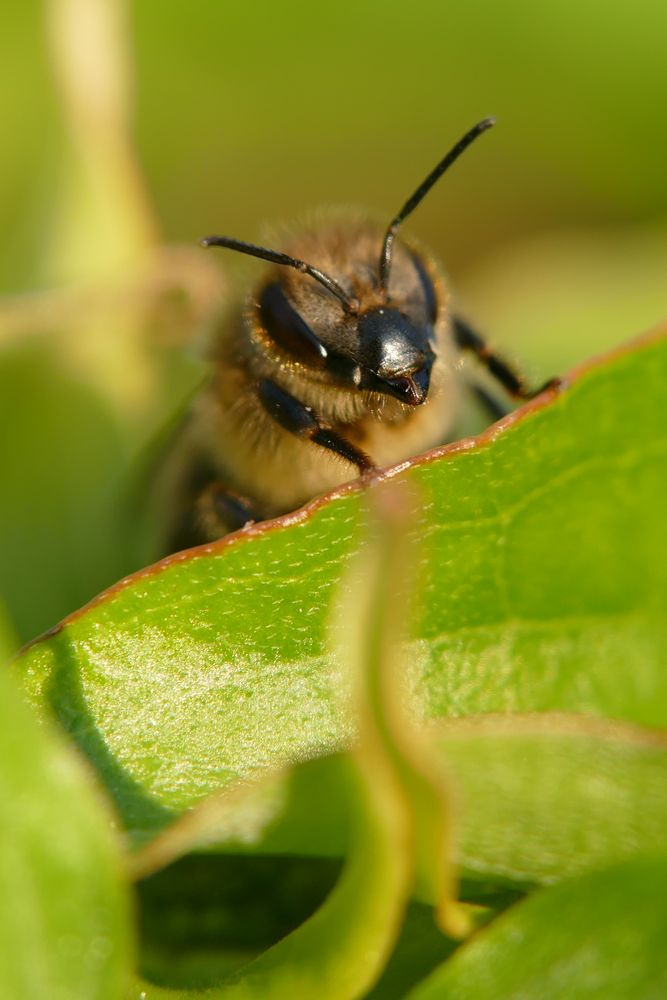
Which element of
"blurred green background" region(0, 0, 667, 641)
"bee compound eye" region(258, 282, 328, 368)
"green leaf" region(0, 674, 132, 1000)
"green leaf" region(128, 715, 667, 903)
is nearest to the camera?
"green leaf" region(0, 674, 132, 1000)

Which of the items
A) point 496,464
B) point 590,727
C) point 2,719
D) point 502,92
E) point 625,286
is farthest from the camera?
point 502,92

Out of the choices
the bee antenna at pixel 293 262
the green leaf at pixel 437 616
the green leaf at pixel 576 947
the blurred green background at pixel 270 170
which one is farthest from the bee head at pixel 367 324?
the green leaf at pixel 576 947

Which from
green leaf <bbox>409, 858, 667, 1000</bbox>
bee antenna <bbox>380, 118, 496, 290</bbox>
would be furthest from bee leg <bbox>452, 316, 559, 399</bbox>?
green leaf <bbox>409, 858, 667, 1000</bbox>

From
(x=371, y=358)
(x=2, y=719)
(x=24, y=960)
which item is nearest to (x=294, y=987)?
(x=24, y=960)

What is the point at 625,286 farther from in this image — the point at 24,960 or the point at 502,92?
A: the point at 24,960

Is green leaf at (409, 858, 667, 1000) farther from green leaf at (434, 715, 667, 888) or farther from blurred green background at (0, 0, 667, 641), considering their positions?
blurred green background at (0, 0, 667, 641)

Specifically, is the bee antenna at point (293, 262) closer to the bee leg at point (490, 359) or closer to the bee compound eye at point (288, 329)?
the bee compound eye at point (288, 329)

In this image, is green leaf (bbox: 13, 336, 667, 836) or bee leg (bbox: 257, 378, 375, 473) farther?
bee leg (bbox: 257, 378, 375, 473)

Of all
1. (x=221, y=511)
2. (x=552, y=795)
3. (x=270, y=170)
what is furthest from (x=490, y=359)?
(x=270, y=170)

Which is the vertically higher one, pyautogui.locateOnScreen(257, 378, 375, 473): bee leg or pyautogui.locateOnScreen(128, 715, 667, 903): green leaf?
pyautogui.locateOnScreen(257, 378, 375, 473): bee leg
